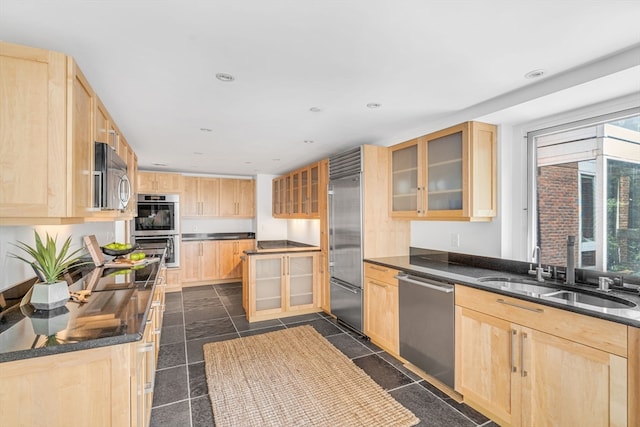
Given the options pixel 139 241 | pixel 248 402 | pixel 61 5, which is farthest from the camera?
pixel 139 241

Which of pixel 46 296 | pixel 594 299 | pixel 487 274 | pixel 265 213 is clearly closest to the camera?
pixel 46 296

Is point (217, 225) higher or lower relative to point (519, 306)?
higher

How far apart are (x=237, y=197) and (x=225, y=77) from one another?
4.79m

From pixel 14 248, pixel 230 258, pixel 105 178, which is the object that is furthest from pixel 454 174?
pixel 230 258

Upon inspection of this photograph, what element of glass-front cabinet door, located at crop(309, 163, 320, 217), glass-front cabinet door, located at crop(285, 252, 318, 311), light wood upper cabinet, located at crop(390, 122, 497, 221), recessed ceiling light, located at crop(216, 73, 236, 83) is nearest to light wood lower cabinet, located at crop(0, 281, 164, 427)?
recessed ceiling light, located at crop(216, 73, 236, 83)

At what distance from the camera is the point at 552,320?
5.72 ft

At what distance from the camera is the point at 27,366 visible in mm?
1185

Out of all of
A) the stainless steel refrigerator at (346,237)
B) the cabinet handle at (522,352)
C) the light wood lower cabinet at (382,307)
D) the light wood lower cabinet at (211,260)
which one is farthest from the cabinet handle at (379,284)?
the light wood lower cabinet at (211,260)

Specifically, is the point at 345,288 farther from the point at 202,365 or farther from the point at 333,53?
the point at 333,53

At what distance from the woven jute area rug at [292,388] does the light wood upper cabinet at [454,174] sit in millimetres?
1596

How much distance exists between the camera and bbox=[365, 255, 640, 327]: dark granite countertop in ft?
5.05

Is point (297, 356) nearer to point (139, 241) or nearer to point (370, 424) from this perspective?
point (370, 424)

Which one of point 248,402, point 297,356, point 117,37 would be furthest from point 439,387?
point 117,37

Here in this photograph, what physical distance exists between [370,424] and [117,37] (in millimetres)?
2678
